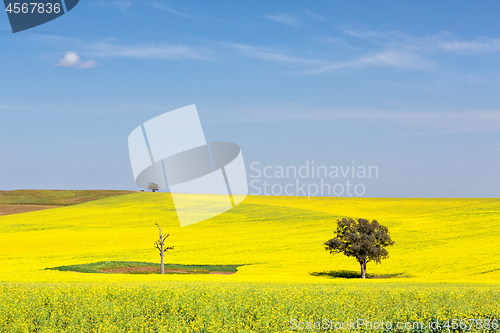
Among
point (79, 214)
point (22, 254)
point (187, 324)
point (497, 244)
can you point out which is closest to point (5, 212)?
point (79, 214)

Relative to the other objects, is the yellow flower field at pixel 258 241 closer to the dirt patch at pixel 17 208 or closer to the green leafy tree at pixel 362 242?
the green leafy tree at pixel 362 242

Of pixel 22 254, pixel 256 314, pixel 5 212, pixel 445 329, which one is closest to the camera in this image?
pixel 445 329

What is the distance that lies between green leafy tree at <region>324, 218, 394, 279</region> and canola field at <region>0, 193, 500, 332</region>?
2131 mm

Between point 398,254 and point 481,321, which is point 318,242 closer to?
point 398,254

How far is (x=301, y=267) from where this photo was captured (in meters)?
43.2

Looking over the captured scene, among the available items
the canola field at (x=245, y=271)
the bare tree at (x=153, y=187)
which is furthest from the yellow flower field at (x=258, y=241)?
the bare tree at (x=153, y=187)

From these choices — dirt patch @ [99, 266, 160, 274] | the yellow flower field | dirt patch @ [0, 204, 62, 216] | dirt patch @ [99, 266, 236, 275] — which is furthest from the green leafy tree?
dirt patch @ [0, 204, 62, 216]

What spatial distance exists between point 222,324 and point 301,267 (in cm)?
3313

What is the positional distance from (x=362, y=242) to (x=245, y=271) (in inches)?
440

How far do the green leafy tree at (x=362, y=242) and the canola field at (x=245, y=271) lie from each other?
6.99 feet

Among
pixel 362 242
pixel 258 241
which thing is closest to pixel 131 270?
pixel 258 241

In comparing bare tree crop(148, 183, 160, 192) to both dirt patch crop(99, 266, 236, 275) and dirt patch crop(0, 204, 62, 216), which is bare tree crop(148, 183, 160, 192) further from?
dirt patch crop(99, 266, 236, 275)

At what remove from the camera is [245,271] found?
41562 millimetres

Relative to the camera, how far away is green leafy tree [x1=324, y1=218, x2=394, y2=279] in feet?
135
